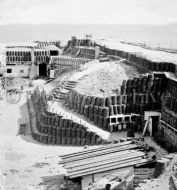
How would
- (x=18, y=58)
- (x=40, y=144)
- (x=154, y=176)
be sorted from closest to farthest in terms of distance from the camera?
(x=154, y=176) < (x=40, y=144) < (x=18, y=58)

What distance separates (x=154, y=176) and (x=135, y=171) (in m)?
1.29

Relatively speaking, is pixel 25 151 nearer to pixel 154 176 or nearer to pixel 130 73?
pixel 154 176

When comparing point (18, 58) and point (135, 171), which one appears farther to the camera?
point (18, 58)

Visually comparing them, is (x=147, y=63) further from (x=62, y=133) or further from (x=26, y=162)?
(x=26, y=162)

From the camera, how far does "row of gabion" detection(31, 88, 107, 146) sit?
113 ft

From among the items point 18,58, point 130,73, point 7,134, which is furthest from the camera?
point 18,58

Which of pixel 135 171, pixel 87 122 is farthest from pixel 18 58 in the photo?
pixel 135 171

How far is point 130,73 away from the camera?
42250mm

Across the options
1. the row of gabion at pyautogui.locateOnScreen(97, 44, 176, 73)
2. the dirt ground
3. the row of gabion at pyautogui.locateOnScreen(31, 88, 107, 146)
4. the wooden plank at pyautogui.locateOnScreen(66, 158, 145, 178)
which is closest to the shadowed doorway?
the row of gabion at pyautogui.locateOnScreen(97, 44, 176, 73)

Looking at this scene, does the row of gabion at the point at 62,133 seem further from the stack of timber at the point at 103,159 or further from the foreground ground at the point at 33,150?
the stack of timber at the point at 103,159

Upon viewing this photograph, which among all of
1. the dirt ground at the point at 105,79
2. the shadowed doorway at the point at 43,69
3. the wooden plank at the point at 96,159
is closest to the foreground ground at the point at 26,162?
the wooden plank at the point at 96,159

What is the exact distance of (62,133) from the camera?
117 ft

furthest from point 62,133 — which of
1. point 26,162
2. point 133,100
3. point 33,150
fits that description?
point 133,100

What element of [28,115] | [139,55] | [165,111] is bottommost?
[28,115]
